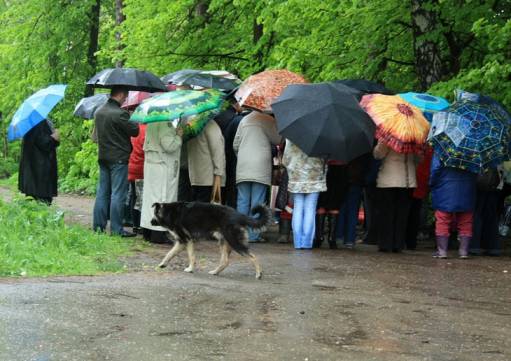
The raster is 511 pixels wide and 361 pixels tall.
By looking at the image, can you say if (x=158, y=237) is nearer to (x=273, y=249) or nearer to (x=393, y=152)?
(x=273, y=249)

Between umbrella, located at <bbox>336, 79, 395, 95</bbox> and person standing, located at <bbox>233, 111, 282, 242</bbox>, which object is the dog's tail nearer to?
person standing, located at <bbox>233, 111, 282, 242</bbox>

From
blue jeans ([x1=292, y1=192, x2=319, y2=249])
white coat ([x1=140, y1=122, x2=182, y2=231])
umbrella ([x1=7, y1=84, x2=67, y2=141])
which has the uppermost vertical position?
umbrella ([x1=7, y1=84, x2=67, y2=141])

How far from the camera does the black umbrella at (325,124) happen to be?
41.8ft

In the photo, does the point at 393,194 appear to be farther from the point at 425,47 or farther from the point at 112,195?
the point at 112,195

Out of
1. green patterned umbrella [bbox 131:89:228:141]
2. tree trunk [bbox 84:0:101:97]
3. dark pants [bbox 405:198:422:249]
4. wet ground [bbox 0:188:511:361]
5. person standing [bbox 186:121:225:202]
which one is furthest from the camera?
tree trunk [bbox 84:0:101:97]

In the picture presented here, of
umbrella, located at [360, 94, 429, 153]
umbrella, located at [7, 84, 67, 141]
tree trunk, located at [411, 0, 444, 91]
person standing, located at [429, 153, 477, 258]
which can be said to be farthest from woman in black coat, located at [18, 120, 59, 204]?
tree trunk, located at [411, 0, 444, 91]

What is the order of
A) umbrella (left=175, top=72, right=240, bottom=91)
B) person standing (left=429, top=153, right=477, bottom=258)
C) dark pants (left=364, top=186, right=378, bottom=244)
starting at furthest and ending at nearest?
umbrella (left=175, top=72, right=240, bottom=91)
dark pants (left=364, top=186, right=378, bottom=244)
person standing (left=429, top=153, right=477, bottom=258)

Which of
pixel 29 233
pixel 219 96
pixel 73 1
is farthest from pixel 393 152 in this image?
pixel 73 1

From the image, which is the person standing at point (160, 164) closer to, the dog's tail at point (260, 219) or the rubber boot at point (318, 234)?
the rubber boot at point (318, 234)

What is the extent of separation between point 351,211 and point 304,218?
3.40ft

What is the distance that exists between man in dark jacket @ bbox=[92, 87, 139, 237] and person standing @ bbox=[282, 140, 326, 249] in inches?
89.5

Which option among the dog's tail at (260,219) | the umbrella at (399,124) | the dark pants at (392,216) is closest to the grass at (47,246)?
the dog's tail at (260,219)

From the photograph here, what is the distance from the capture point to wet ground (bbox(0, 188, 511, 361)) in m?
6.53

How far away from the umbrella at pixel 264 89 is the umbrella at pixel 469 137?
7.88 feet
